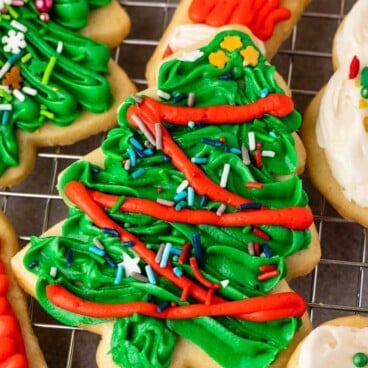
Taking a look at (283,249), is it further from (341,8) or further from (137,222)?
(341,8)

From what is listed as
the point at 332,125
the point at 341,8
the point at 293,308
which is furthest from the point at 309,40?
the point at 293,308

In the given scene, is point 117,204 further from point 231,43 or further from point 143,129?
point 231,43

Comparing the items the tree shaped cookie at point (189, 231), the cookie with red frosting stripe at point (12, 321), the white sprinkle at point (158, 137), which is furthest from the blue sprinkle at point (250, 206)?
the cookie with red frosting stripe at point (12, 321)

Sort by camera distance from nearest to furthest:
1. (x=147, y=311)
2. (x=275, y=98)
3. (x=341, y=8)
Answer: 1. (x=147, y=311)
2. (x=275, y=98)
3. (x=341, y=8)

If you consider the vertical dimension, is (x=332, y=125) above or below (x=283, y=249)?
above

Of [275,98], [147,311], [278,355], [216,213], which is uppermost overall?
[275,98]
